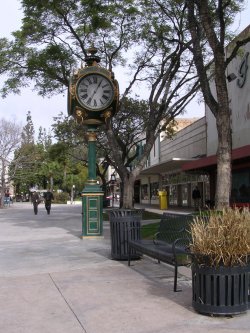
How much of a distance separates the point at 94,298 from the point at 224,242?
86.0 inches

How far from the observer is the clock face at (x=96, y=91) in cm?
1501

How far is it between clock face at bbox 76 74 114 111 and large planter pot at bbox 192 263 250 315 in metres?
9.83

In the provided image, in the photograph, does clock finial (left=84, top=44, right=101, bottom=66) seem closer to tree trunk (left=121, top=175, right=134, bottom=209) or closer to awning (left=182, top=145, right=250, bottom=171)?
tree trunk (left=121, top=175, right=134, bottom=209)

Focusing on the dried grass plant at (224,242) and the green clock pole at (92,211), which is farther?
the green clock pole at (92,211)

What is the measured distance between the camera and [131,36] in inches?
837

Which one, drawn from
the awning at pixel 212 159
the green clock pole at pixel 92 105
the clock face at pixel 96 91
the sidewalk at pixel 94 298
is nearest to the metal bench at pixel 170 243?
the sidewalk at pixel 94 298

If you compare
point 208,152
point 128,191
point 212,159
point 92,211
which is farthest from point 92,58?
point 208,152

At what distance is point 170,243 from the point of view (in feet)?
29.0

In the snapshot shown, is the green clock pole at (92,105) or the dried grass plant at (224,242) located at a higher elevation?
the green clock pole at (92,105)

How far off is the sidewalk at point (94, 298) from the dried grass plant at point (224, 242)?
2.26 ft

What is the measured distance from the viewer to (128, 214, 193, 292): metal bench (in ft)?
24.0

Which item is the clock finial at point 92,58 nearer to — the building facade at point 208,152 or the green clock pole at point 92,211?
the green clock pole at point 92,211

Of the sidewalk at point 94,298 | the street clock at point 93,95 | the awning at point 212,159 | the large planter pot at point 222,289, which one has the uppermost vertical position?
the street clock at point 93,95

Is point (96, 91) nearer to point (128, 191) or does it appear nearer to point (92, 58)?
A: point (92, 58)
